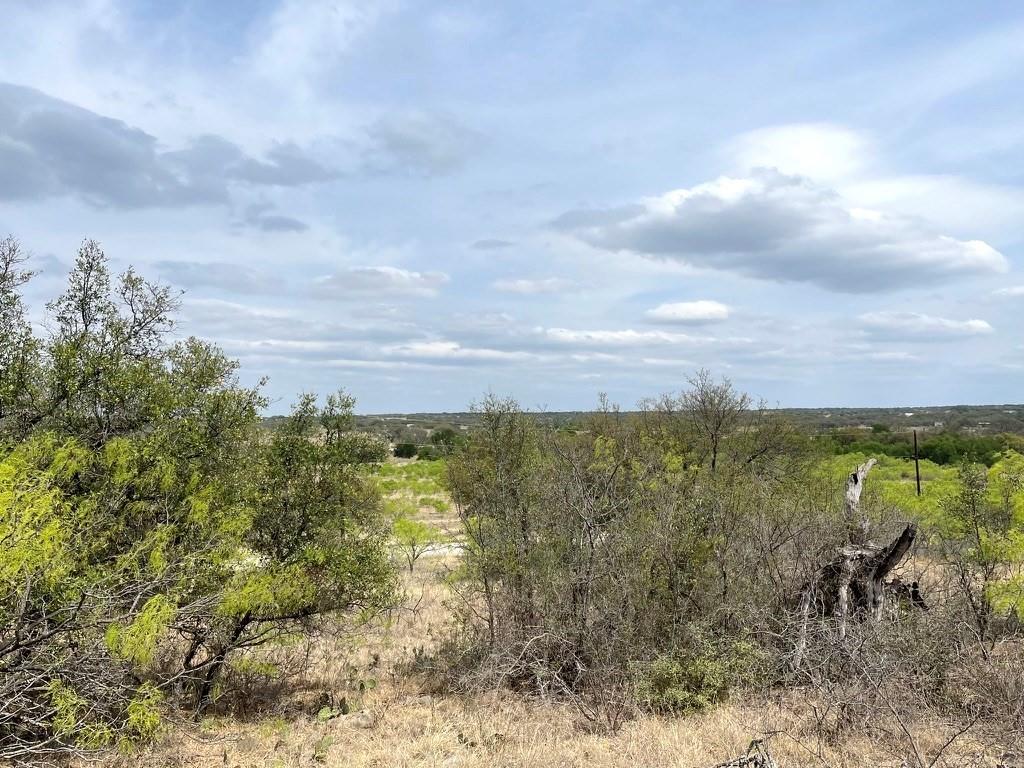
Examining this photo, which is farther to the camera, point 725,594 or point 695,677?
point 725,594

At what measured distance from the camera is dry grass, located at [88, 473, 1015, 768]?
25.8ft

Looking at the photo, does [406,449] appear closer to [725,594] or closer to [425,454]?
[425,454]

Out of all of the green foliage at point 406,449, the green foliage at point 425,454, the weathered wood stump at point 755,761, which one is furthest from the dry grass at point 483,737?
the green foliage at point 406,449

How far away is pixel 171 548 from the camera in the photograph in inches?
402

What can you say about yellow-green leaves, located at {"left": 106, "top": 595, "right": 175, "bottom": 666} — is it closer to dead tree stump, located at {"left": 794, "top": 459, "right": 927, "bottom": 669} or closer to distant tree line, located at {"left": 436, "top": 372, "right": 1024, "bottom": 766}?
distant tree line, located at {"left": 436, "top": 372, "right": 1024, "bottom": 766}

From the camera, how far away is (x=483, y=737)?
9648mm

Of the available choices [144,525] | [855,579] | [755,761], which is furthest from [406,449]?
[755,761]

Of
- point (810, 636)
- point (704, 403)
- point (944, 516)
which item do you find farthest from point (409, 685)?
point (704, 403)

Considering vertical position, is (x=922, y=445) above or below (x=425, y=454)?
above

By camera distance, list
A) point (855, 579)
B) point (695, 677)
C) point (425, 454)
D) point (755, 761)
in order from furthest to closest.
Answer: point (425, 454) → point (855, 579) → point (695, 677) → point (755, 761)

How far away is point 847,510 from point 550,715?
566cm

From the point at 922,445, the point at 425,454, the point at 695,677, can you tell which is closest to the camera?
the point at 695,677

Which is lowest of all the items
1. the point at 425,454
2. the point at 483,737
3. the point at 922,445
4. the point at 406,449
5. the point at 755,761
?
the point at 483,737

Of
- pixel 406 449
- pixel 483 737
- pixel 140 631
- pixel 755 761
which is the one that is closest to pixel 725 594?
pixel 483 737
